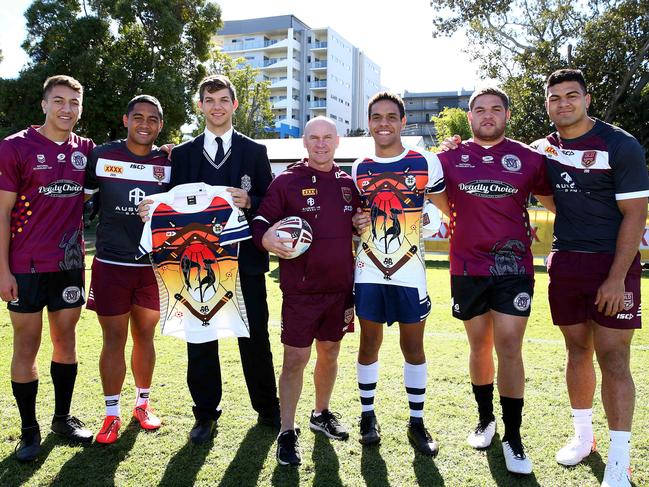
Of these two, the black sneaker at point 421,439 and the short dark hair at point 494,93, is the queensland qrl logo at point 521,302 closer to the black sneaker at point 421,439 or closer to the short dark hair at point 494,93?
the black sneaker at point 421,439

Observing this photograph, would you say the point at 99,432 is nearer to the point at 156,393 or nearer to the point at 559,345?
the point at 156,393

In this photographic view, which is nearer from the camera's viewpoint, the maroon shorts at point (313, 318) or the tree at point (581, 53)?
the maroon shorts at point (313, 318)

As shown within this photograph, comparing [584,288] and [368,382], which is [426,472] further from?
[584,288]

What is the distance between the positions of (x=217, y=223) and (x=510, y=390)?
2346 millimetres

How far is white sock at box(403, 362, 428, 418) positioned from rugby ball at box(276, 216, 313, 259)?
1242 millimetres

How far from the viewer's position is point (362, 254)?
3.82 metres


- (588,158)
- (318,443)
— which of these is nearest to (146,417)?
(318,443)

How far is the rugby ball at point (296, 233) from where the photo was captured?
11.5 ft

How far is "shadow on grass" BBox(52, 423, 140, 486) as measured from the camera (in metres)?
3.35

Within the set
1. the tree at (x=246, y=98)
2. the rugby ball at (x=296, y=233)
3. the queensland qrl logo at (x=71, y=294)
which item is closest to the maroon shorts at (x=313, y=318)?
the rugby ball at (x=296, y=233)

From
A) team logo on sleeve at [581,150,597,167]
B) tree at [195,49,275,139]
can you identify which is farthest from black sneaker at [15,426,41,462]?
tree at [195,49,275,139]

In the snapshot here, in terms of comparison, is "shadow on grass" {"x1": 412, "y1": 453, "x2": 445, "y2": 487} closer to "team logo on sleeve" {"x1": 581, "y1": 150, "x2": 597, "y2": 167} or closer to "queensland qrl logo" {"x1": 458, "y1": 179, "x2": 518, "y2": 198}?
"queensland qrl logo" {"x1": 458, "y1": 179, "x2": 518, "y2": 198}

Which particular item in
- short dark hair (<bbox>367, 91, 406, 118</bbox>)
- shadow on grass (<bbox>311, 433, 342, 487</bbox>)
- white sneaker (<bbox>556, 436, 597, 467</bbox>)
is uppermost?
short dark hair (<bbox>367, 91, 406, 118</bbox>)

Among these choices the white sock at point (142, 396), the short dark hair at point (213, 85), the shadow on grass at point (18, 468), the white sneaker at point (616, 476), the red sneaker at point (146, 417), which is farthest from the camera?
the white sock at point (142, 396)
